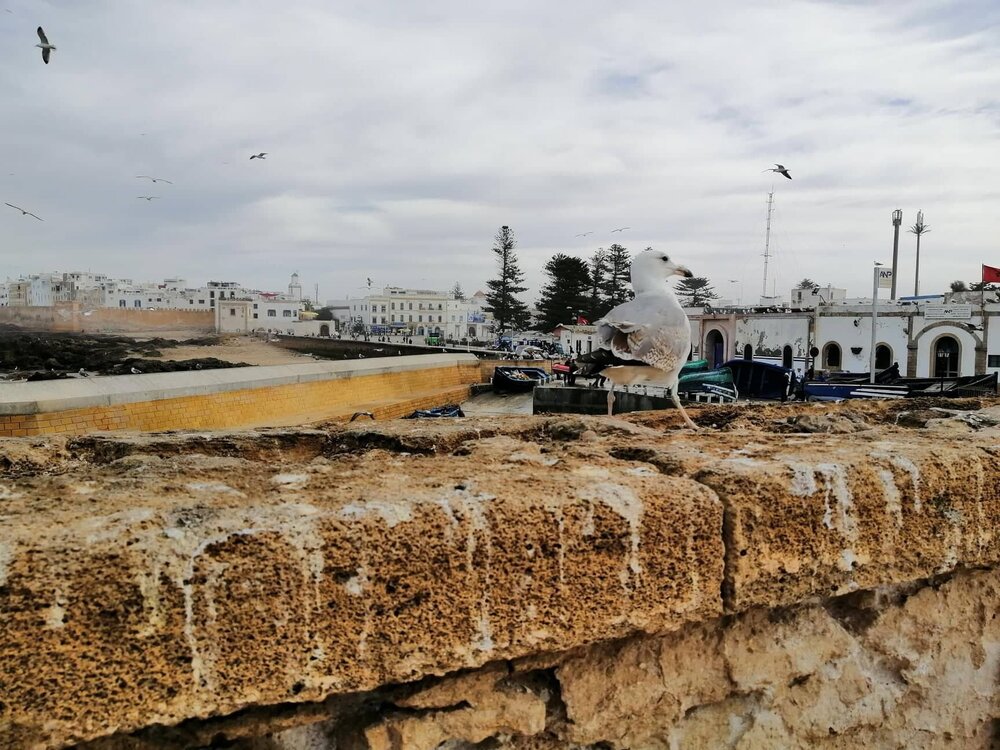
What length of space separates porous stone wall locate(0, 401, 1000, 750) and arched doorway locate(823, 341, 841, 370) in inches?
1147

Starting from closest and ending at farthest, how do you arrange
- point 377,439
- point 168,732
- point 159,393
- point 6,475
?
point 168,732 < point 6,475 < point 377,439 < point 159,393

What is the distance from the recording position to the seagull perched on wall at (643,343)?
4.34 meters

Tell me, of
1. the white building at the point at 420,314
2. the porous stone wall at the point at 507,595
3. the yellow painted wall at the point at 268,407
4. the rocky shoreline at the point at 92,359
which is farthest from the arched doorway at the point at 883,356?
the white building at the point at 420,314

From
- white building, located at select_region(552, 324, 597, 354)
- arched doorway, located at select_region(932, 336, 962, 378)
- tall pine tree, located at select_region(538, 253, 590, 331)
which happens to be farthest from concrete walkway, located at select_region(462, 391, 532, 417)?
tall pine tree, located at select_region(538, 253, 590, 331)

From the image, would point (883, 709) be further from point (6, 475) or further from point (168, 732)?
point (6, 475)

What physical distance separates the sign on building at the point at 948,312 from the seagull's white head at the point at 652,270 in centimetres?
2614

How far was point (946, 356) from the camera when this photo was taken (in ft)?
86.6

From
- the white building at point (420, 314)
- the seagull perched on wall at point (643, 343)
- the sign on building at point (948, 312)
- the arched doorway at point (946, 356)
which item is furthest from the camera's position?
the white building at point (420, 314)

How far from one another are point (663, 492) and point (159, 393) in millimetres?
11698

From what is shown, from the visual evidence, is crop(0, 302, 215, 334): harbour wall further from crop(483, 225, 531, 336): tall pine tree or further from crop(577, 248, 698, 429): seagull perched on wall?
crop(577, 248, 698, 429): seagull perched on wall

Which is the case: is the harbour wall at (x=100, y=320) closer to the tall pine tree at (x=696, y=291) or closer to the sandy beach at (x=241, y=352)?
the sandy beach at (x=241, y=352)

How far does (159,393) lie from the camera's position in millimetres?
11742

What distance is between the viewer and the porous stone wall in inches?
52.2

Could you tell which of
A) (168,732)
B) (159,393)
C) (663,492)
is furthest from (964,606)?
(159,393)
